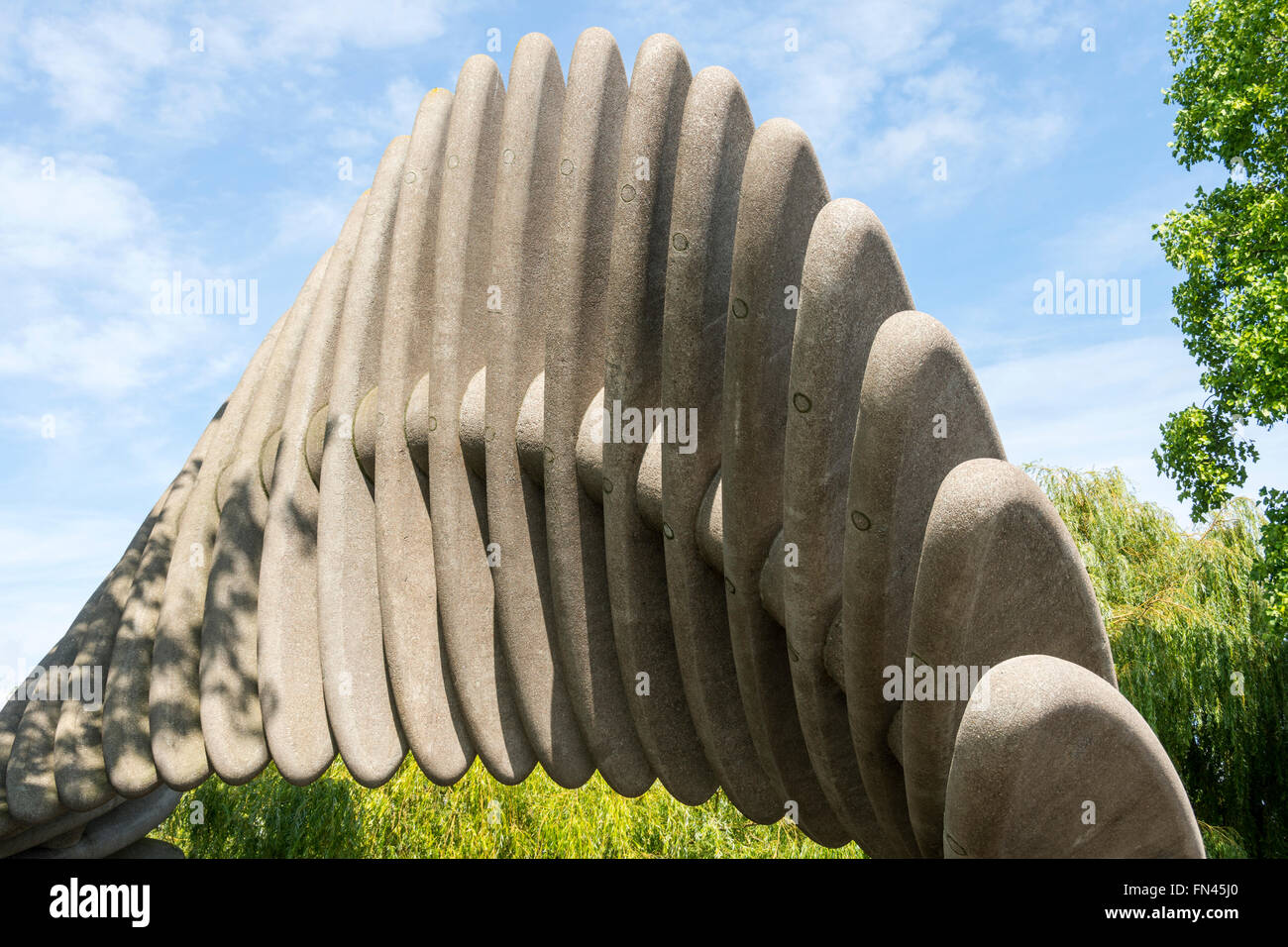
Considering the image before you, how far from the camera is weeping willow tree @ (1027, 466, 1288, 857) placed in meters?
13.1

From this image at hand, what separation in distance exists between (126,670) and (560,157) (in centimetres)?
473

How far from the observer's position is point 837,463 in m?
4.11

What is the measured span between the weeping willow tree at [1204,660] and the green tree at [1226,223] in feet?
5.66

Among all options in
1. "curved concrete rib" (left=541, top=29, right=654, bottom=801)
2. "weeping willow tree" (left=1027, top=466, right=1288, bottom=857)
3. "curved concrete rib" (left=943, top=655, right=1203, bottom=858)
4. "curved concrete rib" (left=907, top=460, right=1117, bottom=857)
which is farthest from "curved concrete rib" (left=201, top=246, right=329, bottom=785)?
"weeping willow tree" (left=1027, top=466, right=1288, bottom=857)

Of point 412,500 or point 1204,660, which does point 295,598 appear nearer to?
point 412,500

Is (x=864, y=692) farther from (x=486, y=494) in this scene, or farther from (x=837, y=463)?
(x=486, y=494)

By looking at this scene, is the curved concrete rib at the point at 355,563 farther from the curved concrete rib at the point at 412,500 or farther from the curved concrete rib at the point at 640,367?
the curved concrete rib at the point at 640,367

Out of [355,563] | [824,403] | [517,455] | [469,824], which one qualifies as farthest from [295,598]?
[469,824]

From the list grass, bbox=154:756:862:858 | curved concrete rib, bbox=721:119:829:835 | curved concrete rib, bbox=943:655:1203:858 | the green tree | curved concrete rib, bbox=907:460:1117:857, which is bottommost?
grass, bbox=154:756:862:858

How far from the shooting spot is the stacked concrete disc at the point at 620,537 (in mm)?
3654

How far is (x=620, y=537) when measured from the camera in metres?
5.09

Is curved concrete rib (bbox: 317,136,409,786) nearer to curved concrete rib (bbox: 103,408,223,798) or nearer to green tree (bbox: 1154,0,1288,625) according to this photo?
curved concrete rib (bbox: 103,408,223,798)

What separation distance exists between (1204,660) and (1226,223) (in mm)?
7114

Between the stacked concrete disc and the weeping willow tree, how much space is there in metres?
9.65
